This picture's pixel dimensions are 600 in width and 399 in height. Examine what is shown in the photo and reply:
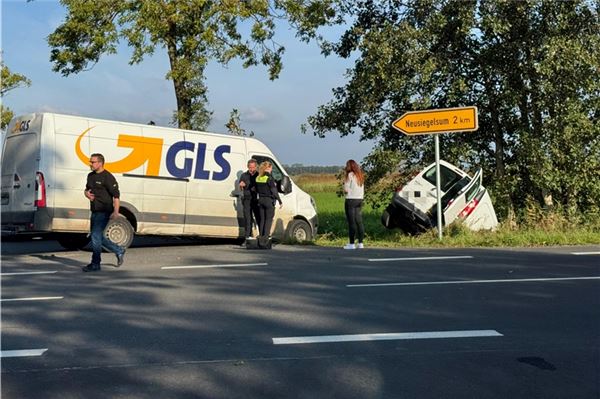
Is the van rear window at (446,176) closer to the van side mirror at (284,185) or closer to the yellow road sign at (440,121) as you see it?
the yellow road sign at (440,121)

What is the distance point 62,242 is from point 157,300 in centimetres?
677

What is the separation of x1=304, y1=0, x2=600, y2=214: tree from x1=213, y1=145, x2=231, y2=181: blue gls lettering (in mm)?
4899

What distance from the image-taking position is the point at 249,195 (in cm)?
1352

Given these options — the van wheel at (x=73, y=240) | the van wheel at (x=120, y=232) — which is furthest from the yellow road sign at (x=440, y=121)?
the van wheel at (x=73, y=240)

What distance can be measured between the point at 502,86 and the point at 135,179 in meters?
9.39

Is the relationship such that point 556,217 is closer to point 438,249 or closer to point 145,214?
Result: point 438,249

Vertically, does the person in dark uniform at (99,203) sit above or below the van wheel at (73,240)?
above

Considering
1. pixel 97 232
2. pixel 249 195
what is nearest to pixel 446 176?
pixel 249 195

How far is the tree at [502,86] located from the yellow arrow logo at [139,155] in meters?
6.32

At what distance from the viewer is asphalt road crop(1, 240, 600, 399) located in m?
4.64

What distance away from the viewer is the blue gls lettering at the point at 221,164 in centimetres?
1409

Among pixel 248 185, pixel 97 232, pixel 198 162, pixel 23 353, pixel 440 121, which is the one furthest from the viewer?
pixel 440 121

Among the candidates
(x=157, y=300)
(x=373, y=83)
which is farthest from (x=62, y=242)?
(x=373, y=83)

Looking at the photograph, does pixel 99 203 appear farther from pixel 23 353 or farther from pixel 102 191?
pixel 23 353
